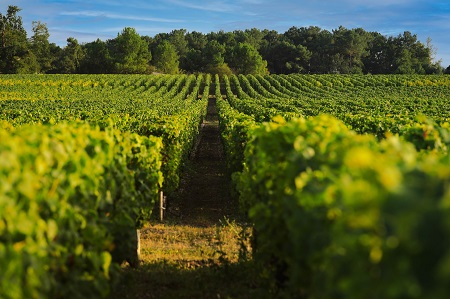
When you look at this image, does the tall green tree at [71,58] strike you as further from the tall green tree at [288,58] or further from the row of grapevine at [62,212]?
the row of grapevine at [62,212]

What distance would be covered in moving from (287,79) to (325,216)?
266ft

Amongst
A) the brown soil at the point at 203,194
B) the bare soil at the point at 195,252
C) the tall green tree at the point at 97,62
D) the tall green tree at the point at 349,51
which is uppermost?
the tall green tree at the point at 349,51

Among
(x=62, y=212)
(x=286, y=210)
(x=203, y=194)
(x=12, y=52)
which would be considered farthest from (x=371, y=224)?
(x=12, y=52)

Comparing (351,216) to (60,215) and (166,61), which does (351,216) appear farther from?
(166,61)

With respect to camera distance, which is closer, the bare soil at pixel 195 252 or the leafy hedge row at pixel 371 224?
the leafy hedge row at pixel 371 224

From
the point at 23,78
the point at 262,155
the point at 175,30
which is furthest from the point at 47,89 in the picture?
the point at 175,30

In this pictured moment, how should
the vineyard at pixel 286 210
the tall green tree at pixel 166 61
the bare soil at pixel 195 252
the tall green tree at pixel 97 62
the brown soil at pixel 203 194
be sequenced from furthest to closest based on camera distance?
the tall green tree at pixel 166 61 < the tall green tree at pixel 97 62 < the brown soil at pixel 203 194 < the bare soil at pixel 195 252 < the vineyard at pixel 286 210

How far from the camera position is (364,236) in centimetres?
252

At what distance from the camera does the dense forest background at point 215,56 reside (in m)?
104

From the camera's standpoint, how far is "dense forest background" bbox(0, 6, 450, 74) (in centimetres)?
10400

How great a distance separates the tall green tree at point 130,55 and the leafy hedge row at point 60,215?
101604mm

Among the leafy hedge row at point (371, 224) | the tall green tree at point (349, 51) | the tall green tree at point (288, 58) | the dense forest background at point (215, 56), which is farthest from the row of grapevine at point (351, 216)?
the tall green tree at point (349, 51)

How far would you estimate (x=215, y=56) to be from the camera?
108125mm

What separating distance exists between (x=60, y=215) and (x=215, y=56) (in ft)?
348
